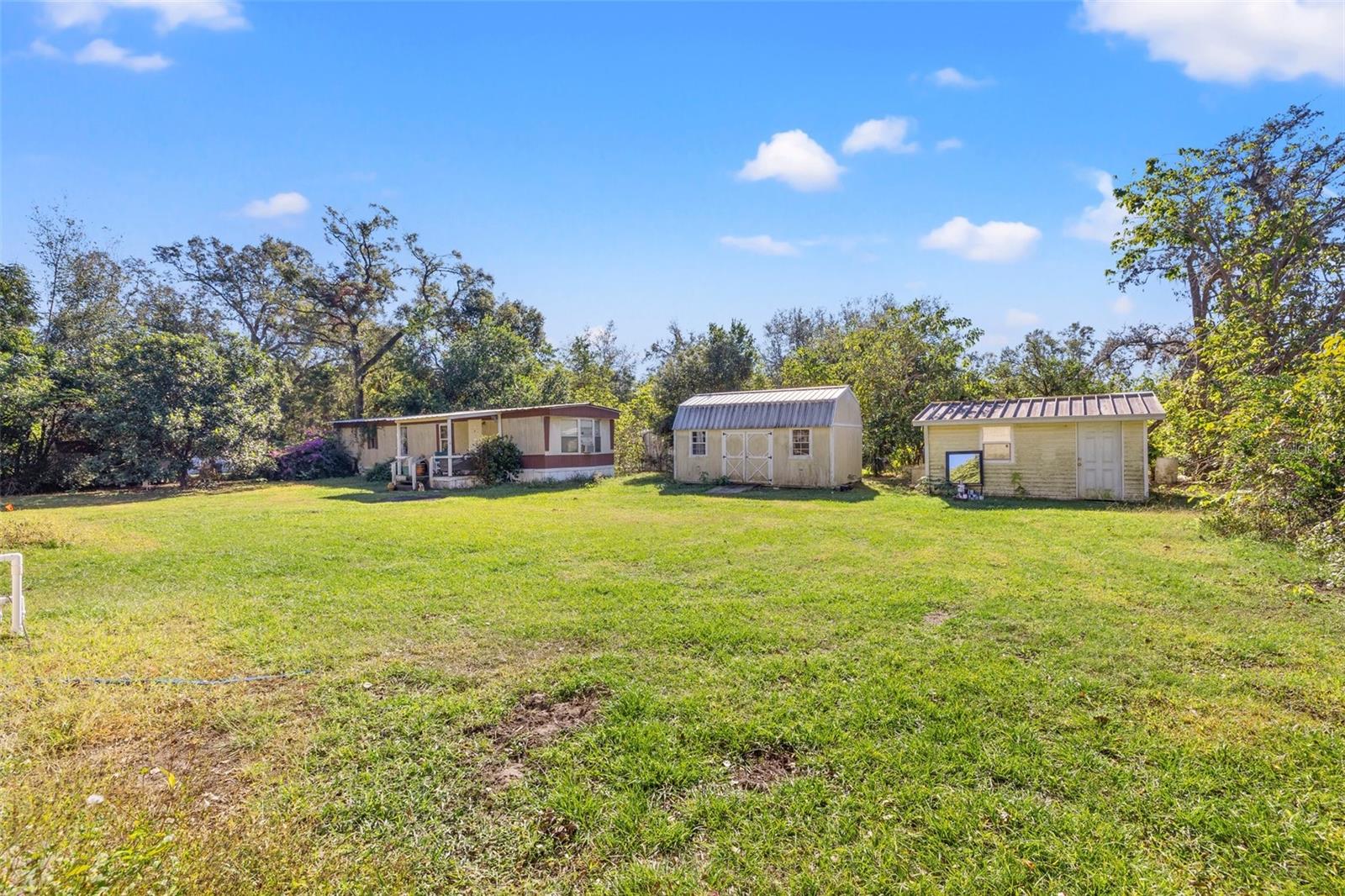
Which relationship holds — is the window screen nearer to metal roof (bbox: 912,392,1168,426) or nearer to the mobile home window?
metal roof (bbox: 912,392,1168,426)

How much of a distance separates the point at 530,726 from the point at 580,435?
16821 millimetres

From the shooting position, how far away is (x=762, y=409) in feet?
60.7

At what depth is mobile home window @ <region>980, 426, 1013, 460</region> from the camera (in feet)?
48.7

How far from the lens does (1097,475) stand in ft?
45.6

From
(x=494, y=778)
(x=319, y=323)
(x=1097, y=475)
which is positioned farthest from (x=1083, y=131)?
(x=319, y=323)

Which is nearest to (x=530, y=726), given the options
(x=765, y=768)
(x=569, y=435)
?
(x=765, y=768)

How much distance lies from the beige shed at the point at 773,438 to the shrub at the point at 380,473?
1096 cm

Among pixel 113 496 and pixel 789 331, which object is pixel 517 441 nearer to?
pixel 113 496

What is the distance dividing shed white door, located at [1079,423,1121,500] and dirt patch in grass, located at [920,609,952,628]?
36.6ft

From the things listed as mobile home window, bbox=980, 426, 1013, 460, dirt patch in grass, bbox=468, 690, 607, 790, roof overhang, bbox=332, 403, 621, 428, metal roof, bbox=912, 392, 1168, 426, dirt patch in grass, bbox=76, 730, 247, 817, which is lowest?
dirt patch in grass, bbox=468, 690, 607, 790

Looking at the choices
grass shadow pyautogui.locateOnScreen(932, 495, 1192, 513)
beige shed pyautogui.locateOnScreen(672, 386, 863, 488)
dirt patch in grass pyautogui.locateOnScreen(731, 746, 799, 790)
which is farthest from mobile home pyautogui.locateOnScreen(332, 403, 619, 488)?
dirt patch in grass pyautogui.locateOnScreen(731, 746, 799, 790)

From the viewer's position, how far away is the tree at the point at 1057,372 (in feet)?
64.8

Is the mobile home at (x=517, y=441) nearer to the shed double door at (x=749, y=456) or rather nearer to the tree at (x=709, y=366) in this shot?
the tree at (x=709, y=366)

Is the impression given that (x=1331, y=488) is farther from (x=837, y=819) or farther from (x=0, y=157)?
(x=0, y=157)
